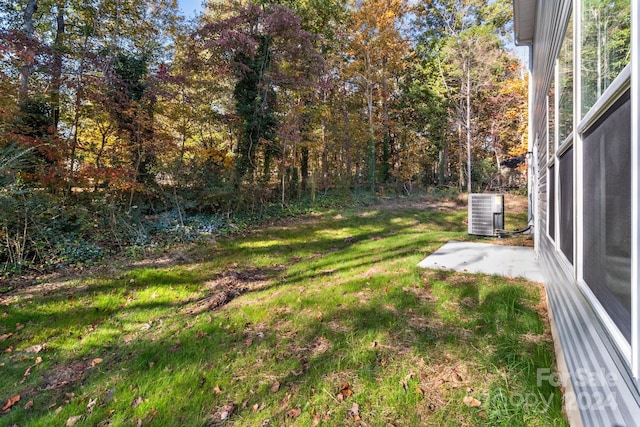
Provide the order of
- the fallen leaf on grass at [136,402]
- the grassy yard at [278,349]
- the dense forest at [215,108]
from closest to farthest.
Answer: the grassy yard at [278,349] → the fallen leaf on grass at [136,402] → the dense forest at [215,108]

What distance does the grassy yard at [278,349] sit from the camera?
1.88 meters

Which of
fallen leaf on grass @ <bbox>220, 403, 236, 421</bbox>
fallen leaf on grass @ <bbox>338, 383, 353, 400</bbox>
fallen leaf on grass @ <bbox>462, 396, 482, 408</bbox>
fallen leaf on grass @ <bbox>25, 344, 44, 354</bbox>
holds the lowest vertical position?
fallen leaf on grass @ <bbox>220, 403, 236, 421</bbox>

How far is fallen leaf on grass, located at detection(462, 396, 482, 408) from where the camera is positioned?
1769 mm

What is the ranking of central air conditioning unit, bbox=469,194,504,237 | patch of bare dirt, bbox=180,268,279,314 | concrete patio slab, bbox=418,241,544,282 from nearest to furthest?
patch of bare dirt, bbox=180,268,279,314 < concrete patio slab, bbox=418,241,544,282 < central air conditioning unit, bbox=469,194,504,237

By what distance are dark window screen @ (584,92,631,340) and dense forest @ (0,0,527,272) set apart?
19.6ft

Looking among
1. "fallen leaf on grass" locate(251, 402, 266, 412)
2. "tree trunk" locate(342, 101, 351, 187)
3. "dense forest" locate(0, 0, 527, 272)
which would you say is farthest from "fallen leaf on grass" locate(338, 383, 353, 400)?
"tree trunk" locate(342, 101, 351, 187)

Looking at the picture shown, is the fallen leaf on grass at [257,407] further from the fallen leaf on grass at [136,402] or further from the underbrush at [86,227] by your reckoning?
the underbrush at [86,227]

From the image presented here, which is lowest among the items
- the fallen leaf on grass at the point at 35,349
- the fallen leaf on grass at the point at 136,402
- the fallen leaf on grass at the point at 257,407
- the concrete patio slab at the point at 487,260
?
the fallen leaf on grass at the point at 136,402

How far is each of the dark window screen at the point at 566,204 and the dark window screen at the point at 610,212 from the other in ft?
1.84

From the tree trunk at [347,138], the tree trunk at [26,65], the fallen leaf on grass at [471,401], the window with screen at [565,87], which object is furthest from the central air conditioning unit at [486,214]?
the tree trunk at [347,138]

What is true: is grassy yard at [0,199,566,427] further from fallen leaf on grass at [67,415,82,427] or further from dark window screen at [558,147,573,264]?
dark window screen at [558,147,573,264]

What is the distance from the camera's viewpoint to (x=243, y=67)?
28.3 feet

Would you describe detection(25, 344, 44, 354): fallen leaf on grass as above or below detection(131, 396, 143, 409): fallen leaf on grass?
above

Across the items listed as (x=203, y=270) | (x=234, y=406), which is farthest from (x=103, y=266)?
(x=234, y=406)
